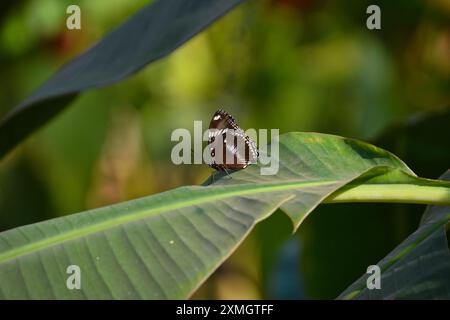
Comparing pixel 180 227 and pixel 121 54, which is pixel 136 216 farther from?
pixel 121 54

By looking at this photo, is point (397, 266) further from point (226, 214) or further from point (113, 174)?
point (113, 174)

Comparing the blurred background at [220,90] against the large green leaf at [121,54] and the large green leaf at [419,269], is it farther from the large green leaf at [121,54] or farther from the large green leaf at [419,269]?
the large green leaf at [419,269]

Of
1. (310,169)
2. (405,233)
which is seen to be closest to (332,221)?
(405,233)

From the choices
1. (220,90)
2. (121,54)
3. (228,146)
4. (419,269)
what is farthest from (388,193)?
(220,90)

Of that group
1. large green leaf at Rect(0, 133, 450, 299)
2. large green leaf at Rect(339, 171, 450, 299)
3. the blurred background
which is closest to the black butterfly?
large green leaf at Rect(0, 133, 450, 299)

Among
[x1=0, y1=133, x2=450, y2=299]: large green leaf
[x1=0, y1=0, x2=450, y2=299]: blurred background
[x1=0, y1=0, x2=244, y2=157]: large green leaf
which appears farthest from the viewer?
[x1=0, y1=0, x2=450, y2=299]: blurred background

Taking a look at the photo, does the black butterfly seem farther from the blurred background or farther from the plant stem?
the blurred background
